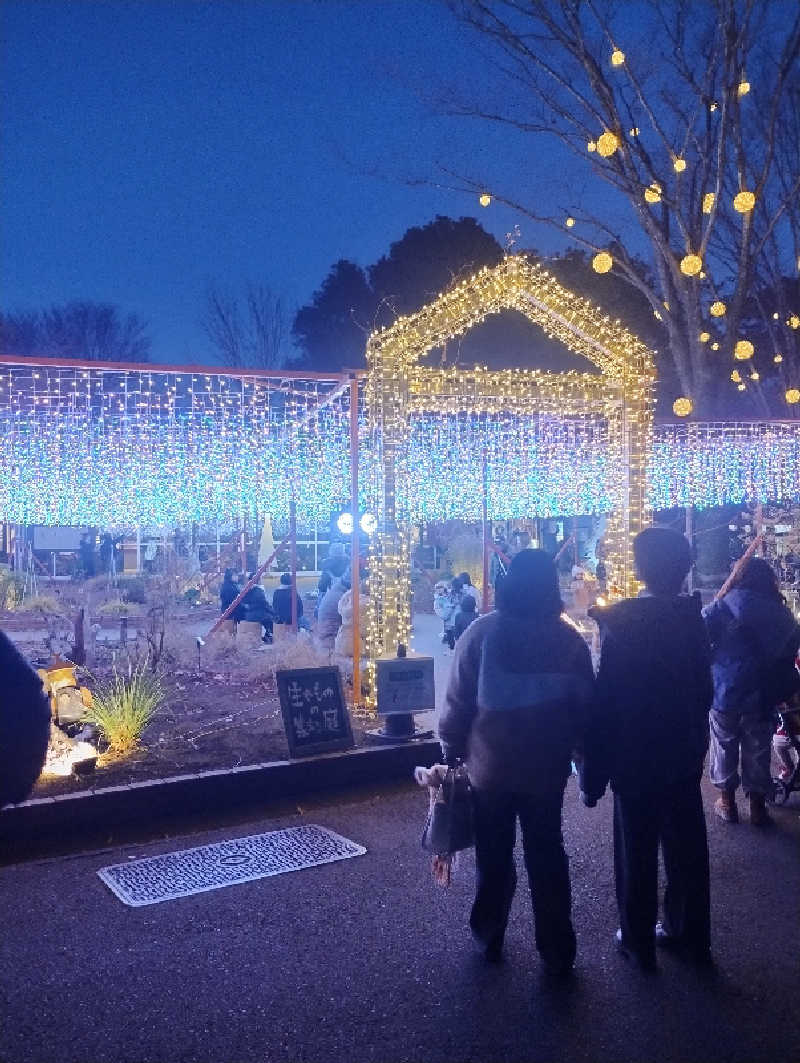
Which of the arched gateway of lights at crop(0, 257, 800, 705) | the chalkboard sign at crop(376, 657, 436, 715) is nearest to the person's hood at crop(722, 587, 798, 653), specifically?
the chalkboard sign at crop(376, 657, 436, 715)

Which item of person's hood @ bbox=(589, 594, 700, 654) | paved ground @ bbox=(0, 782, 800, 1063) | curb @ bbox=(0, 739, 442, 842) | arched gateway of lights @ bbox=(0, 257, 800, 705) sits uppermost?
arched gateway of lights @ bbox=(0, 257, 800, 705)

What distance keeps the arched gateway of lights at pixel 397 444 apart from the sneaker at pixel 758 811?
3.60 meters

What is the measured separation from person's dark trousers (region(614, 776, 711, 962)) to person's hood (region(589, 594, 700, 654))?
600 mm

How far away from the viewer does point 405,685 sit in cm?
739

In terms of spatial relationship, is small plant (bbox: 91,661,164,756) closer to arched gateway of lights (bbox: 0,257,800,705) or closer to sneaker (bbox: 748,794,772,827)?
arched gateway of lights (bbox: 0,257,800,705)

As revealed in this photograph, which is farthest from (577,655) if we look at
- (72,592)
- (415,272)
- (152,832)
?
(415,272)

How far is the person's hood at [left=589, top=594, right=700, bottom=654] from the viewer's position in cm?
379

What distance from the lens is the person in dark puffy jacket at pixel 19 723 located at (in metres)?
2.33

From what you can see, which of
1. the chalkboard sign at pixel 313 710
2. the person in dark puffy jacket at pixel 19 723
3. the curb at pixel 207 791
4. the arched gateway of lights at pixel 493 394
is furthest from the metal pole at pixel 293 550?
the person in dark puffy jacket at pixel 19 723

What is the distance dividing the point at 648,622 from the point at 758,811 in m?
2.66

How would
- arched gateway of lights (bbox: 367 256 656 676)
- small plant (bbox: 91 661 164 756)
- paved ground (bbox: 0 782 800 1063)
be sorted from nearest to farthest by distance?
paved ground (bbox: 0 782 800 1063) < small plant (bbox: 91 661 164 756) < arched gateway of lights (bbox: 367 256 656 676)

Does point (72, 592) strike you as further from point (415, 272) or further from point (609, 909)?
point (609, 909)

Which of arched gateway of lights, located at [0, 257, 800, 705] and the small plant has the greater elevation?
arched gateway of lights, located at [0, 257, 800, 705]

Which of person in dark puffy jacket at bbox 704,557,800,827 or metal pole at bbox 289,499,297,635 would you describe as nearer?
person in dark puffy jacket at bbox 704,557,800,827
